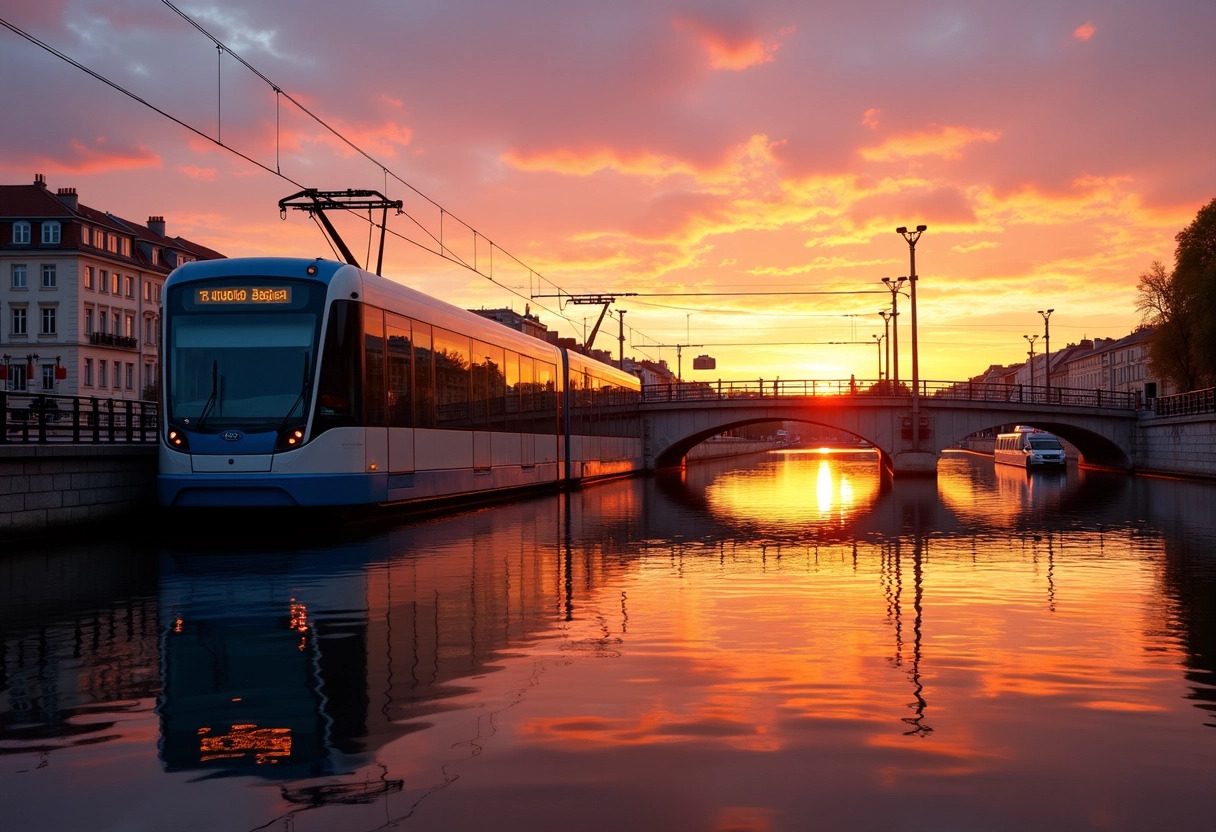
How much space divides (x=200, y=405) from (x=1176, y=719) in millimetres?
15836

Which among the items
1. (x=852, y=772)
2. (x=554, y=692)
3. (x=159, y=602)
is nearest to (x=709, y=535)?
(x=159, y=602)

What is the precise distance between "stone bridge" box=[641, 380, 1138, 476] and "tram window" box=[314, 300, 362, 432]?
37.7 meters

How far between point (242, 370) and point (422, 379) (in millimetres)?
4501

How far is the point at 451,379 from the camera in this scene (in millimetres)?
25500

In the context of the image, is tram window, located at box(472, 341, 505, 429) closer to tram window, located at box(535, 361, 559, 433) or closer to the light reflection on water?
tram window, located at box(535, 361, 559, 433)

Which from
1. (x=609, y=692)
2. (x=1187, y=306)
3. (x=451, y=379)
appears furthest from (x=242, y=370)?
(x=1187, y=306)

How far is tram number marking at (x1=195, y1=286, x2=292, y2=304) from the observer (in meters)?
20.0

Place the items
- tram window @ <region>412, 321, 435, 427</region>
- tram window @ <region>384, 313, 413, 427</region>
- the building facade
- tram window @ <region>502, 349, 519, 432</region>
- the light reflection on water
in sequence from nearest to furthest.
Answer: the light reflection on water, tram window @ <region>384, 313, 413, 427</region>, tram window @ <region>412, 321, 435, 427</region>, tram window @ <region>502, 349, 519, 432</region>, the building facade

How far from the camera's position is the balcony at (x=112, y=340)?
7862 centimetres

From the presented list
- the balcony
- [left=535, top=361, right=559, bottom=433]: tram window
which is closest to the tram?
[left=535, top=361, right=559, bottom=433]: tram window

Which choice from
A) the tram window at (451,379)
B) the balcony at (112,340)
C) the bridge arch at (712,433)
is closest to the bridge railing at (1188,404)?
the bridge arch at (712,433)

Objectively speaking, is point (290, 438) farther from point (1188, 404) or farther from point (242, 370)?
point (1188, 404)

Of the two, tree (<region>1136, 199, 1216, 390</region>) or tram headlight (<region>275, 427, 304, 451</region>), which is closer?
tram headlight (<region>275, 427, 304, 451</region>)

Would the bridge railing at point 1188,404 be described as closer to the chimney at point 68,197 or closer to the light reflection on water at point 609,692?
the light reflection on water at point 609,692
